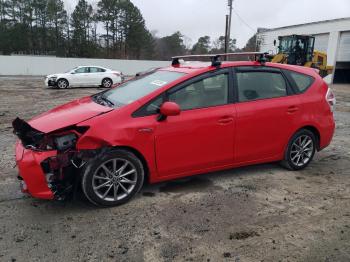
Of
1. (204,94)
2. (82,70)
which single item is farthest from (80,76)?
(204,94)

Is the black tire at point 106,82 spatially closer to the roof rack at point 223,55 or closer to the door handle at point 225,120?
the roof rack at point 223,55

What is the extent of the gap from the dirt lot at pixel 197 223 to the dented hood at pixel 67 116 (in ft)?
3.01

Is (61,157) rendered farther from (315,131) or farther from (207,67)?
(315,131)

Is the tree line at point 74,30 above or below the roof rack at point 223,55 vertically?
above

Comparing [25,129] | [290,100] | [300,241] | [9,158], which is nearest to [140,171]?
[25,129]

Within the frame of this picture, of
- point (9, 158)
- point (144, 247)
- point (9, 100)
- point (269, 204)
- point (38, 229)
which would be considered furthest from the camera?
point (9, 100)

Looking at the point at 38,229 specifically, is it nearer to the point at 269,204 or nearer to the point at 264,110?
the point at 269,204

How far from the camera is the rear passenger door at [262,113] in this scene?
14.8 feet

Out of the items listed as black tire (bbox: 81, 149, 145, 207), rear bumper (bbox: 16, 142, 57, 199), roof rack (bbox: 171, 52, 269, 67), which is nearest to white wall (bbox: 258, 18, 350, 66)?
roof rack (bbox: 171, 52, 269, 67)

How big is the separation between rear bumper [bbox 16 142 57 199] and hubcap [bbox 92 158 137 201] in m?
0.50

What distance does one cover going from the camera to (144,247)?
3135 millimetres

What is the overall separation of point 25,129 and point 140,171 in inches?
53.2

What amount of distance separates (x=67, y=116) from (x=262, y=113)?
2504 millimetres

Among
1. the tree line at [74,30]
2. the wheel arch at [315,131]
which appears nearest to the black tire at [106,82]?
the wheel arch at [315,131]
